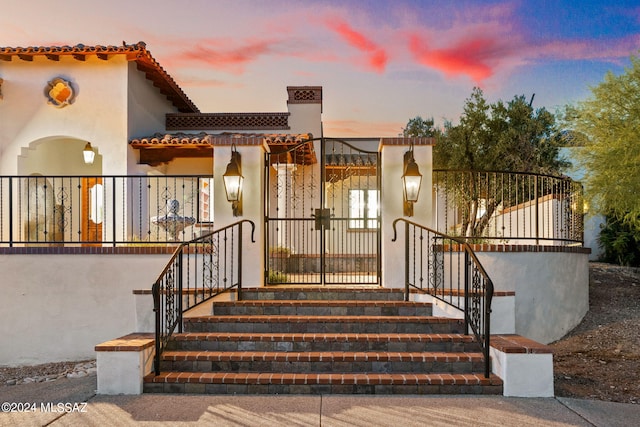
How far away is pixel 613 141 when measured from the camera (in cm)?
888

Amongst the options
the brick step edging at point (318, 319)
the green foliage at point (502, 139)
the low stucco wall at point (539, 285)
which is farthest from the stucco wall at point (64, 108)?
the green foliage at point (502, 139)

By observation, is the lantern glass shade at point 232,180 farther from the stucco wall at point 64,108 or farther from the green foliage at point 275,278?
the stucco wall at point 64,108

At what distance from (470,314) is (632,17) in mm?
10300

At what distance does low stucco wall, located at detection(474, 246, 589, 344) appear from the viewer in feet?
27.1

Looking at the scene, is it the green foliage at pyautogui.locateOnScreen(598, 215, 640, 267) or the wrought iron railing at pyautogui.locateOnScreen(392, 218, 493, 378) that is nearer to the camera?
the wrought iron railing at pyautogui.locateOnScreen(392, 218, 493, 378)

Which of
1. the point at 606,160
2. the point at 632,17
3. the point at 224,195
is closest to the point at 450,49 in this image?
the point at 632,17

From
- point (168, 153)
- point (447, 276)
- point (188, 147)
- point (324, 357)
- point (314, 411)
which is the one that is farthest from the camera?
point (168, 153)

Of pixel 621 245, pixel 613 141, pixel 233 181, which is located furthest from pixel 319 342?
pixel 621 245

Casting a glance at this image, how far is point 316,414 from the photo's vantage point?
15.8 ft

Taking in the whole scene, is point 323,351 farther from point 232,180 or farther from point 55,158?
point 55,158

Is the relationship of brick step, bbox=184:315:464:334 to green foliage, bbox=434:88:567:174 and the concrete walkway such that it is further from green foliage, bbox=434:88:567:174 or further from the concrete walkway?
green foliage, bbox=434:88:567:174

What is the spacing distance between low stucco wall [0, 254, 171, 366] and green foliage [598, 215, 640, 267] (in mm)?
11200

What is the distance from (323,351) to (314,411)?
1.19m

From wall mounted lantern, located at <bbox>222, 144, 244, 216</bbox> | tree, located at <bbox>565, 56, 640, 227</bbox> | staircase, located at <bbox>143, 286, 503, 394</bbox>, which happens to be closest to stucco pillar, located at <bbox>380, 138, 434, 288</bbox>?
staircase, located at <bbox>143, 286, 503, 394</bbox>
